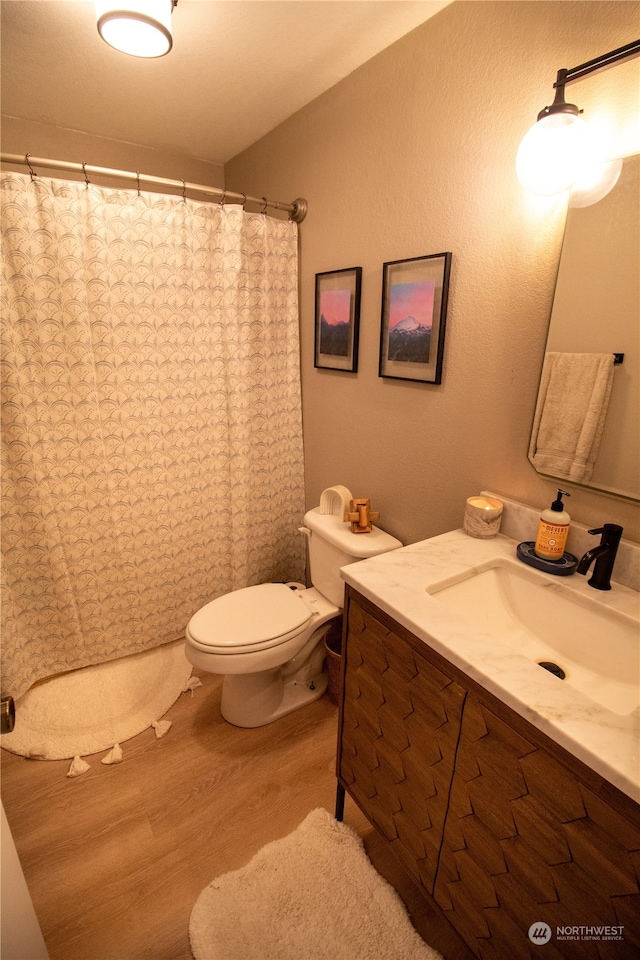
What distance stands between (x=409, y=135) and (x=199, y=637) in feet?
5.94

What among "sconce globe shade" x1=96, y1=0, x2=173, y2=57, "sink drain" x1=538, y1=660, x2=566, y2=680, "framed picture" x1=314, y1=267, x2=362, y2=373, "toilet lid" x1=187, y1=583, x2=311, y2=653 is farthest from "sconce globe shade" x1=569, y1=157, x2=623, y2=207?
"toilet lid" x1=187, y1=583, x2=311, y2=653

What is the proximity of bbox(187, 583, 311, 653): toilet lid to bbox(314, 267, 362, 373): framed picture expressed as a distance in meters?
0.98

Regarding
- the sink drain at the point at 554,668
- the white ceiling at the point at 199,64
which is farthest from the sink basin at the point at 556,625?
the white ceiling at the point at 199,64

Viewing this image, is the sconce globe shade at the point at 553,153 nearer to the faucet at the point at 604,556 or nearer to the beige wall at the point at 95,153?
the faucet at the point at 604,556

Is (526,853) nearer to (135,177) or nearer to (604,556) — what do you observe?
(604,556)

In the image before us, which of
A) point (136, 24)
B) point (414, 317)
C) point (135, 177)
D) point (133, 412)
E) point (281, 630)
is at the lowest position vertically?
point (281, 630)

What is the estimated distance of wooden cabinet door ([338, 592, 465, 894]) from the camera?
0.91m

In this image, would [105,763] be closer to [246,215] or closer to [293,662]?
[293,662]

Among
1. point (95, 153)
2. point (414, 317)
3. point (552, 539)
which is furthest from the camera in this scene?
point (95, 153)

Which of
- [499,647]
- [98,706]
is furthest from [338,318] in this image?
[98,706]

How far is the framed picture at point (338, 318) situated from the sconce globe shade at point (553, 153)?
730 millimetres

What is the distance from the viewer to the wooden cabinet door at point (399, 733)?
35.9 inches

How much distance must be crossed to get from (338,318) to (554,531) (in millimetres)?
1201

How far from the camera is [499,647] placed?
84cm
